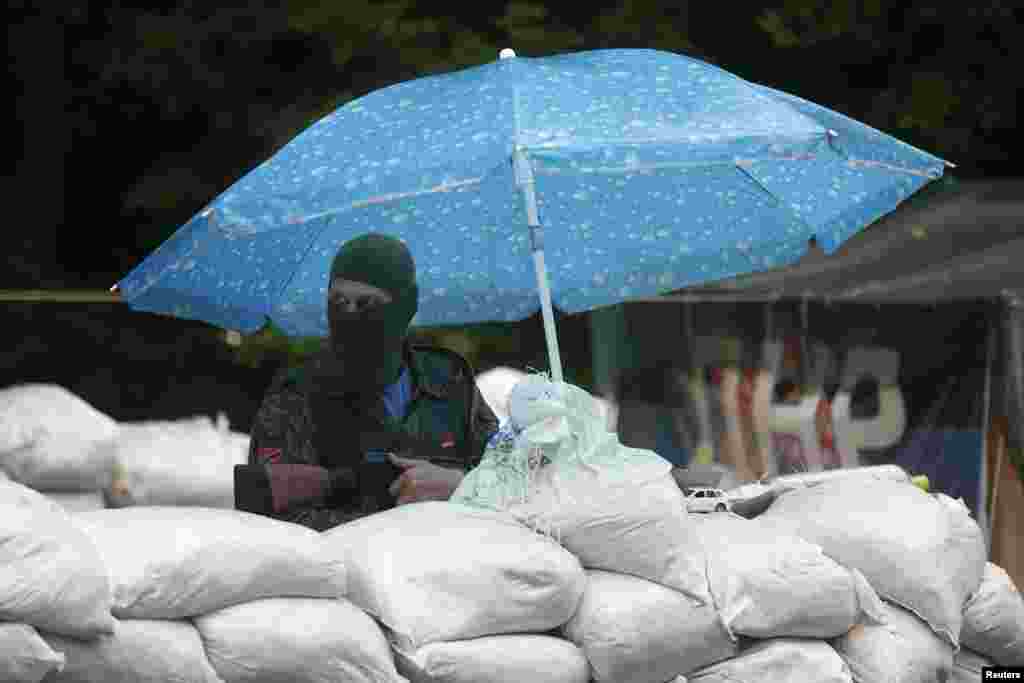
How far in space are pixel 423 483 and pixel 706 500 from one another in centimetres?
79

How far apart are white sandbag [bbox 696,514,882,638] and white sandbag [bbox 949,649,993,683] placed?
695 mm

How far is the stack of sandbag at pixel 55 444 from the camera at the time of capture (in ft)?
29.3

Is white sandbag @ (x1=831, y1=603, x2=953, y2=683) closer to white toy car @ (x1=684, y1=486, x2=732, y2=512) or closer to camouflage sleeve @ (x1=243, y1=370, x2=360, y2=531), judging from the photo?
white toy car @ (x1=684, y1=486, x2=732, y2=512)

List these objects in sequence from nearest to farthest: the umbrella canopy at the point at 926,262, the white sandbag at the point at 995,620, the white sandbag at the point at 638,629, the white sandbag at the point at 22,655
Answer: the white sandbag at the point at 22,655, the white sandbag at the point at 638,629, the white sandbag at the point at 995,620, the umbrella canopy at the point at 926,262

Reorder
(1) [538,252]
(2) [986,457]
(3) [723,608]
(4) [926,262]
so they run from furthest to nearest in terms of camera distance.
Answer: (4) [926,262] → (2) [986,457] → (1) [538,252] → (3) [723,608]

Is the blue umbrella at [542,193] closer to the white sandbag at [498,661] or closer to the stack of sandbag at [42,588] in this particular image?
the white sandbag at [498,661]

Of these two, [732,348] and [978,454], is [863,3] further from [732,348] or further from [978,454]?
[978,454]

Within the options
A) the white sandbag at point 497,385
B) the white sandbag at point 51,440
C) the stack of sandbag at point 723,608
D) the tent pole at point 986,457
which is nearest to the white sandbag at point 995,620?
the stack of sandbag at point 723,608

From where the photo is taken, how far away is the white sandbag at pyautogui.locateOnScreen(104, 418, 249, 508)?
9547 millimetres

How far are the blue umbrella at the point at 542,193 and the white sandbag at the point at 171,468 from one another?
3.79 meters

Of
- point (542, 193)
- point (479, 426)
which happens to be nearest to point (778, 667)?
point (479, 426)

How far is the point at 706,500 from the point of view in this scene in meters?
4.84

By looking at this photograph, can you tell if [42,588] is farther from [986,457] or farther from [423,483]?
[986,457]

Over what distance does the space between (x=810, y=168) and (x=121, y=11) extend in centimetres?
1009
